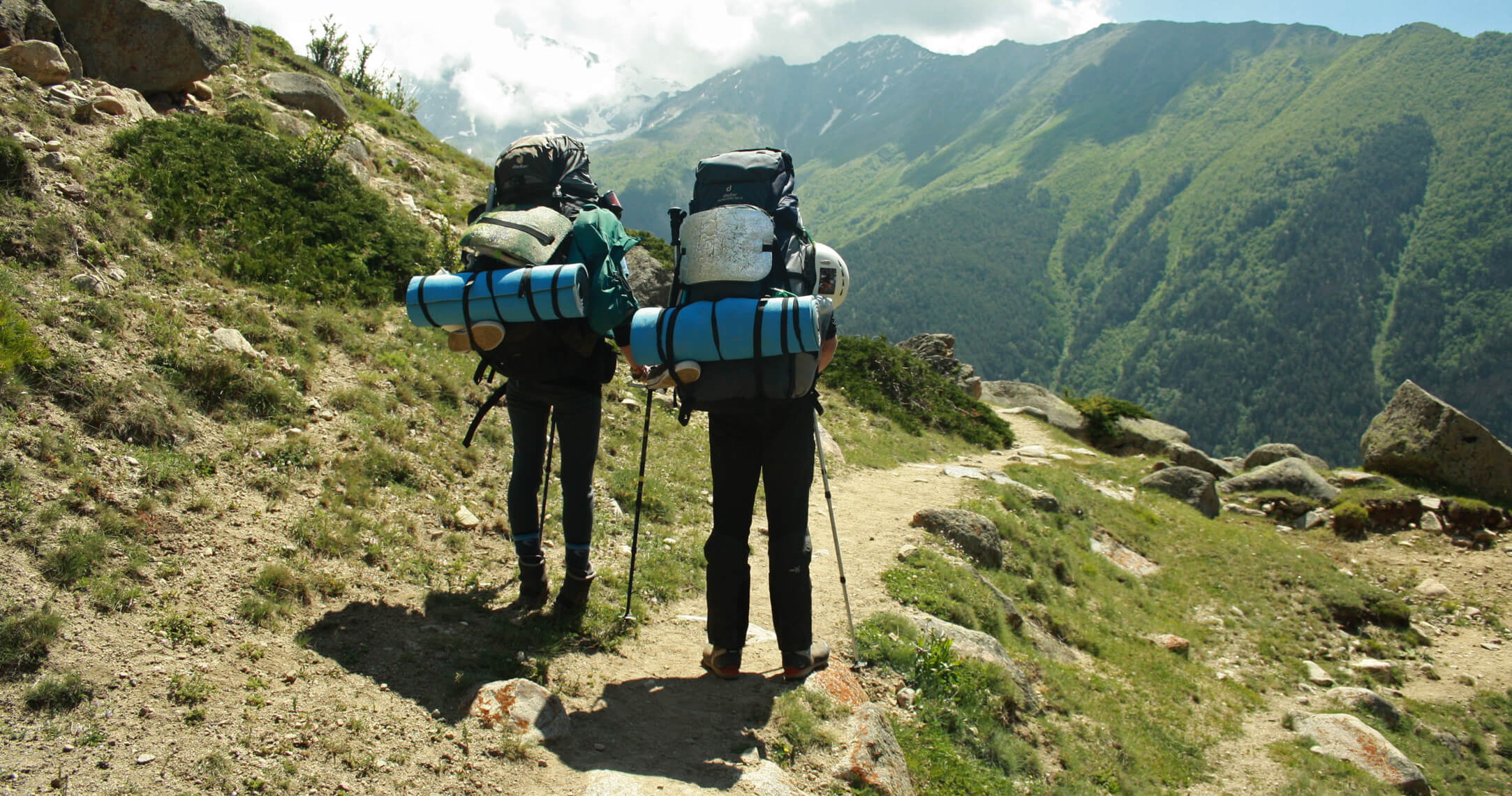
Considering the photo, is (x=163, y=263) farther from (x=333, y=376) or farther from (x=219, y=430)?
(x=219, y=430)

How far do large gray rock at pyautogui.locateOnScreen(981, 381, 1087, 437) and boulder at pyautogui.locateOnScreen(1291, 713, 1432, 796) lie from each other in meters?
18.7

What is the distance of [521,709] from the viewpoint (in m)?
4.12

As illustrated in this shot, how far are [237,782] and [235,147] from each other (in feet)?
34.3

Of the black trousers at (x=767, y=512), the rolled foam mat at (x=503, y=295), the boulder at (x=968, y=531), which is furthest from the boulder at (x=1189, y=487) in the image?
the rolled foam mat at (x=503, y=295)

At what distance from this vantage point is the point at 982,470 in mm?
14812

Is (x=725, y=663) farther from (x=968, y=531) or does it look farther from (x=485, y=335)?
(x=968, y=531)

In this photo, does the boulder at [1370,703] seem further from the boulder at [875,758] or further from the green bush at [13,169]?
the green bush at [13,169]

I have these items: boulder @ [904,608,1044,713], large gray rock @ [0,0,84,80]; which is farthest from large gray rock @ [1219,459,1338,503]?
large gray rock @ [0,0,84,80]

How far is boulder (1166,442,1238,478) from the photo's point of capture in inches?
870

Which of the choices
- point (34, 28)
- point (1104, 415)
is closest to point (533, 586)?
point (34, 28)

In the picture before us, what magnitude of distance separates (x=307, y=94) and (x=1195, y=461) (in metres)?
24.0

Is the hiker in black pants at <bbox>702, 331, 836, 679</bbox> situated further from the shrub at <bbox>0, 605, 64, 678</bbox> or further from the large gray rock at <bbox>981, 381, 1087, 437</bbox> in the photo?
the large gray rock at <bbox>981, 381, 1087, 437</bbox>

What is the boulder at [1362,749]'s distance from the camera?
24.7 feet

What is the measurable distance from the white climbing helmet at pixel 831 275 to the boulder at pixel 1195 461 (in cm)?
1999
